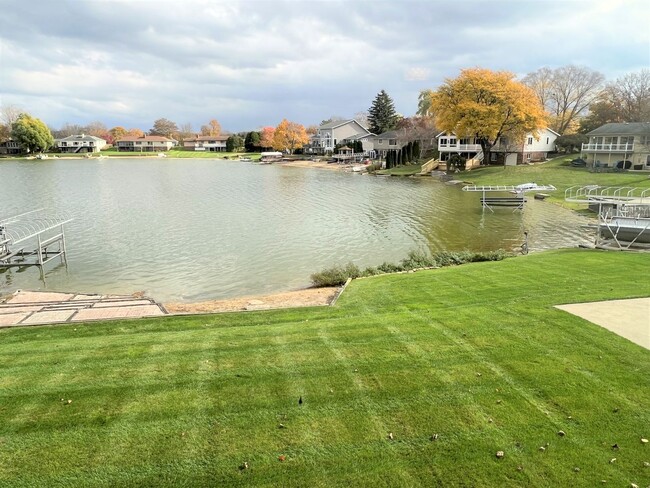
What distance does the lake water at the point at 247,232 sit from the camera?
66.0 ft

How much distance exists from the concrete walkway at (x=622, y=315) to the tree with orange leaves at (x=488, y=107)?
178 ft

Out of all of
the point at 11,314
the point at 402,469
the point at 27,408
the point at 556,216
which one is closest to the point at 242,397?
the point at 402,469

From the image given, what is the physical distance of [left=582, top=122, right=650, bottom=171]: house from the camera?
182ft

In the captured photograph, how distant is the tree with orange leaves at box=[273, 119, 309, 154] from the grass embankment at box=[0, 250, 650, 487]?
127 m

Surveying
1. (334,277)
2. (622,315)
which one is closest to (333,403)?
(622,315)

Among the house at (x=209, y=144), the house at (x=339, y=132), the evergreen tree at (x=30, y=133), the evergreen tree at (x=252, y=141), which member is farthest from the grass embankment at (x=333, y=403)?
the house at (x=209, y=144)

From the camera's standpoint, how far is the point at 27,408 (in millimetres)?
6480

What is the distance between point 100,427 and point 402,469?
396 centimetres

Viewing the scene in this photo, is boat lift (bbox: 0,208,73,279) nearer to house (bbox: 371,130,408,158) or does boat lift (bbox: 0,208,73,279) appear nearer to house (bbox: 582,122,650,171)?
house (bbox: 582,122,650,171)

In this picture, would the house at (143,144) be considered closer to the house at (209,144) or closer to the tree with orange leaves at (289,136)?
the house at (209,144)

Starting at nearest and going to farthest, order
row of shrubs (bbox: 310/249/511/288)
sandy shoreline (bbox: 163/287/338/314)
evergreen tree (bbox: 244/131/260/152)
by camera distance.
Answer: sandy shoreline (bbox: 163/287/338/314) → row of shrubs (bbox: 310/249/511/288) → evergreen tree (bbox: 244/131/260/152)

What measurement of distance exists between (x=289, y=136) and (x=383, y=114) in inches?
1263


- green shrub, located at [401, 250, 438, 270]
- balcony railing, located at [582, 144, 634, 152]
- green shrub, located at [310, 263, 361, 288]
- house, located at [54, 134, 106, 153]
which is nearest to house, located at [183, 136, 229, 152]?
house, located at [54, 134, 106, 153]

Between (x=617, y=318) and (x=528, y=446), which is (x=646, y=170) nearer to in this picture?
(x=617, y=318)
